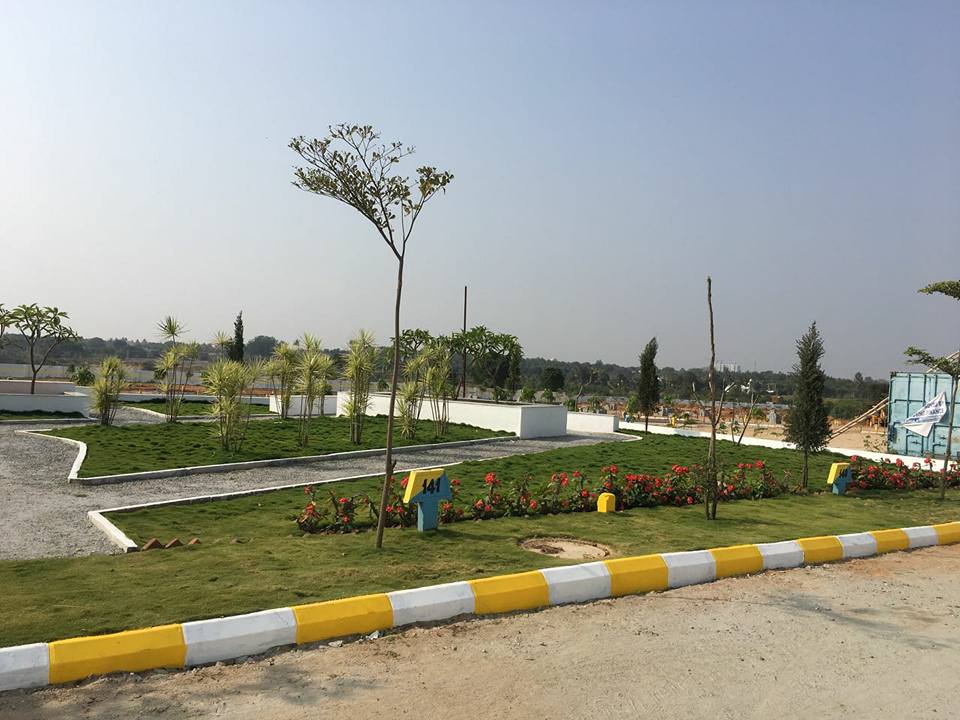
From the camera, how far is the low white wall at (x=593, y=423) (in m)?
29.1

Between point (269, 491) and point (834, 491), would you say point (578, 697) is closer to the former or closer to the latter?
point (269, 491)

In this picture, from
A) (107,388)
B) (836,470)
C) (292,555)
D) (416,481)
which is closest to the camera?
(292,555)

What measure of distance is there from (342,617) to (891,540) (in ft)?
25.9

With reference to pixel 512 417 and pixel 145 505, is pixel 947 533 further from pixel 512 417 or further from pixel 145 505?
pixel 512 417

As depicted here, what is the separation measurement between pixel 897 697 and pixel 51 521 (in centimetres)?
1052

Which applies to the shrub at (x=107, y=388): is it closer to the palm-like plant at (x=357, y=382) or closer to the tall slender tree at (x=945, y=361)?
the palm-like plant at (x=357, y=382)

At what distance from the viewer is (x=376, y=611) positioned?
229 inches

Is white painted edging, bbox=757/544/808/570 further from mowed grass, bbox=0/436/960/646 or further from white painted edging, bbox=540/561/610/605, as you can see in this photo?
white painted edging, bbox=540/561/610/605

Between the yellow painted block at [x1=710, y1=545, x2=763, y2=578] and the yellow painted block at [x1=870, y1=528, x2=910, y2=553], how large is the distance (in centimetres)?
253

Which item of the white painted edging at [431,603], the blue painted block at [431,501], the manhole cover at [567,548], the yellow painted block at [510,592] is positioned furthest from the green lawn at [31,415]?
the yellow painted block at [510,592]

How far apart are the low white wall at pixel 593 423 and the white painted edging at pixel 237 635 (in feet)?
80.4

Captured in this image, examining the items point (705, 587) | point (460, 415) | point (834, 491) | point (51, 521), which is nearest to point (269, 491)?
point (51, 521)

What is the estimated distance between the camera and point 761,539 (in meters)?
9.33

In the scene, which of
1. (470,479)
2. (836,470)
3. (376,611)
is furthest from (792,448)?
(376,611)
